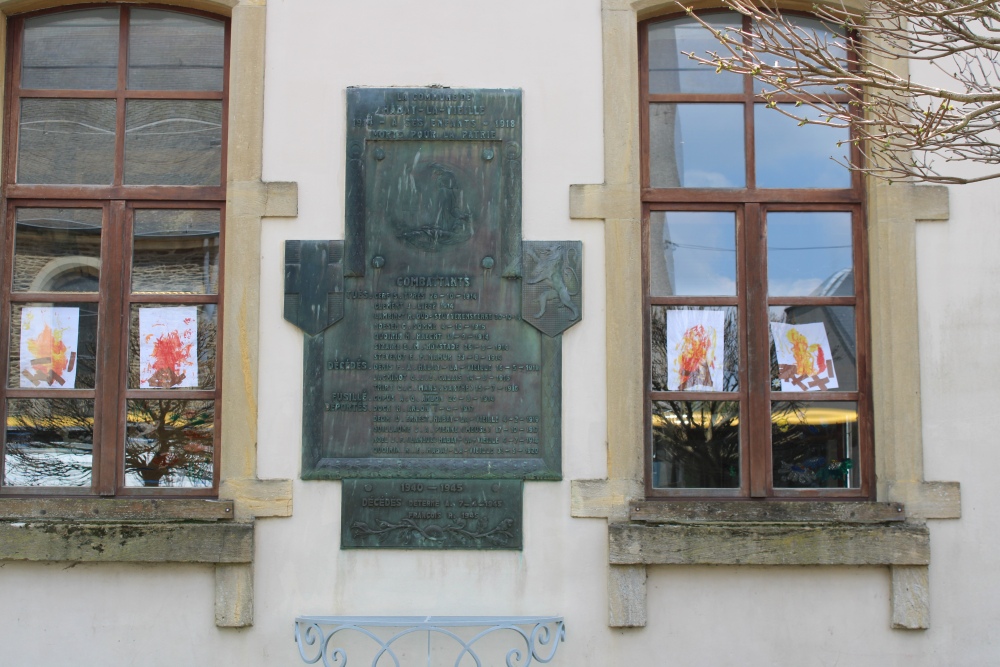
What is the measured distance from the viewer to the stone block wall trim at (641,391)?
455cm

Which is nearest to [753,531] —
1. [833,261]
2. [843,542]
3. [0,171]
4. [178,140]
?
[843,542]

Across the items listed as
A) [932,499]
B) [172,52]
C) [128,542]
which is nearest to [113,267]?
[172,52]

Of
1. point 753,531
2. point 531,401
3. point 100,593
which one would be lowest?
point 100,593

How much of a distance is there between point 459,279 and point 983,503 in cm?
277

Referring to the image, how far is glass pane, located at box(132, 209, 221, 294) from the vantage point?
496 centimetres

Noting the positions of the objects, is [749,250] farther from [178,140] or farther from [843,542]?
[178,140]

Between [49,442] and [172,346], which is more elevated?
[172,346]

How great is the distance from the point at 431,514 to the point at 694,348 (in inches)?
61.9

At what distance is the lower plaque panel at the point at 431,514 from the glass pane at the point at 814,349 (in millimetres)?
1489

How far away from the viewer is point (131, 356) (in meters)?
4.91

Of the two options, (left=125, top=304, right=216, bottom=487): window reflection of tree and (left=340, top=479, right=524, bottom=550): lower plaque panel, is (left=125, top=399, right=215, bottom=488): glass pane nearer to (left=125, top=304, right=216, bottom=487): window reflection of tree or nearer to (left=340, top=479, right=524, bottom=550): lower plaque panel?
(left=125, top=304, right=216, bottom=487): window reflection of tree

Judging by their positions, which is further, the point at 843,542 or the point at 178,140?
the point at 178,140

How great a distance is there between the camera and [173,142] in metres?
5.02

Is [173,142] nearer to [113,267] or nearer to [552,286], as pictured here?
[113,267]
